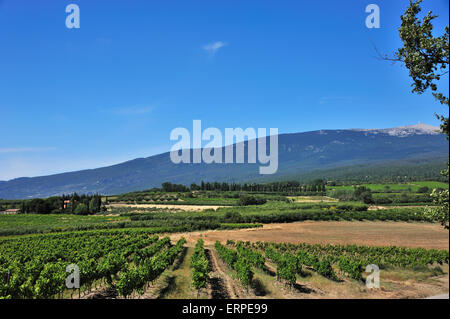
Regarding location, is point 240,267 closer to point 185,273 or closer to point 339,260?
point 185,273

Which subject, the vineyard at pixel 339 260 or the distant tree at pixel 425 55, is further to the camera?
the vineyard at pixel 339 260

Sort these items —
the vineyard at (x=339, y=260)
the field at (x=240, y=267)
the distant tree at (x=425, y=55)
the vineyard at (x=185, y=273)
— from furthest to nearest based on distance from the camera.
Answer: the vineyard at (x=339, y=260), the vineyard at (x=185, y=273), the field at (x=240, y=267), the distant tree at (x=425, y=55)

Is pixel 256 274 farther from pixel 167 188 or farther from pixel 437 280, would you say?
pixel 167 188

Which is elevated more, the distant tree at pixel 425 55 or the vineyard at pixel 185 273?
the distant tree at pixel 425 55

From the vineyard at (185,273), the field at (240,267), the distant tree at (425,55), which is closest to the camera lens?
the distant tree at (425,55)

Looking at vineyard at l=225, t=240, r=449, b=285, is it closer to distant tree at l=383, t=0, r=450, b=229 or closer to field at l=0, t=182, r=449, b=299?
field at l=0, t=182, r=449, b=299

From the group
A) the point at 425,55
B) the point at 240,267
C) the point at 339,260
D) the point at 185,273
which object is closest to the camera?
the point at 425,55

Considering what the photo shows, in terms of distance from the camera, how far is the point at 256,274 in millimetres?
27031

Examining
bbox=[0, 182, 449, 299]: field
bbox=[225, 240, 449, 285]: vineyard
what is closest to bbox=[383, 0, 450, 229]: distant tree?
bbox=[0, 182, 449, 299]: field

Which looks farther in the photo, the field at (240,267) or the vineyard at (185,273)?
the vineyard at (185,273)

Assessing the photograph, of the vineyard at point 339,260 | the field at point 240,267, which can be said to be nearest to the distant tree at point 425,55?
the field at point 240,267

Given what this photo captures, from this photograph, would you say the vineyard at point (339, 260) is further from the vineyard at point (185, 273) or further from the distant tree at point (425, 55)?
the distant tree at point (425, 55)

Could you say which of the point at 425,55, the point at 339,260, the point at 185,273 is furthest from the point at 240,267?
the point at 425,55

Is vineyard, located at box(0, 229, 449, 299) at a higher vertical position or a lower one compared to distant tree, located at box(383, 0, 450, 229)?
lower
